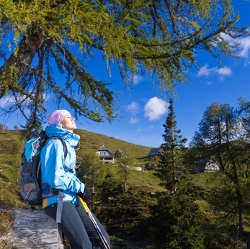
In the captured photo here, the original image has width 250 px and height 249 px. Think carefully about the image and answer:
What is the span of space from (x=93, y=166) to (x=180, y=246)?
2755 centimetres

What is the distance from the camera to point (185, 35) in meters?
5.49

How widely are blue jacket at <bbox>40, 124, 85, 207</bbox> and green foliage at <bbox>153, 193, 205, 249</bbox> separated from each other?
16801mm

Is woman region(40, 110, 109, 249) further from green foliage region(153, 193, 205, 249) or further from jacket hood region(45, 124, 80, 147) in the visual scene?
green foliage region(153, 193, 205, 249)

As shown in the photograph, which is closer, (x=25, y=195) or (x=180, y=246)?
(x=25, y=195)

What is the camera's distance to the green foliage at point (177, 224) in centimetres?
1675

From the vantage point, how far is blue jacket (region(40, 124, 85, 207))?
2.31 meters

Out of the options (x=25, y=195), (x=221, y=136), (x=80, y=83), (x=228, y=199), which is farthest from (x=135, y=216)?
(x=25, y=195)

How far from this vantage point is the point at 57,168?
2311 millimetres

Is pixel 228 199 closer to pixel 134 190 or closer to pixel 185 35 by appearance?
pixel 185 35

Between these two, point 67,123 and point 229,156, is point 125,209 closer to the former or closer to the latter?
point 229,156

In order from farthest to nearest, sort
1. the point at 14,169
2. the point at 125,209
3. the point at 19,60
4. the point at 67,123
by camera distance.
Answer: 1. the point at 125,209
2. the point at 14,169
3. the point at 19,60
4. the point at 67,123

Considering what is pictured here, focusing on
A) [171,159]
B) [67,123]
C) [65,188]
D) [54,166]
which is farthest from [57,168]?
[171,159]

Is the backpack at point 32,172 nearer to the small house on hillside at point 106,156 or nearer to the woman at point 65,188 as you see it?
the woman at point 65,188

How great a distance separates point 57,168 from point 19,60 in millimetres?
4023
